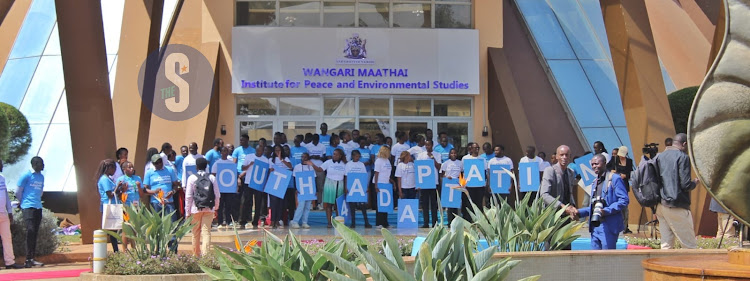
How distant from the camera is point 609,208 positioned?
1016 cm

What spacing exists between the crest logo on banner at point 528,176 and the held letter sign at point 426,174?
63.9 inches

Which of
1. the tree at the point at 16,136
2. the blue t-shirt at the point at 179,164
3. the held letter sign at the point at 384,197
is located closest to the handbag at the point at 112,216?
the blue t-shirt at the point at 179,164

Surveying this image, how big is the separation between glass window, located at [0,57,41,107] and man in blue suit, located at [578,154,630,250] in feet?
62.1

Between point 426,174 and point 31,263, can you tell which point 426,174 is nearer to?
point 426,174

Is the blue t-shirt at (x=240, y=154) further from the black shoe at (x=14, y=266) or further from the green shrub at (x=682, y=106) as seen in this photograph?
the green shrub at (x=682, y=106)

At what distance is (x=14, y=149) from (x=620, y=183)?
1673 cm

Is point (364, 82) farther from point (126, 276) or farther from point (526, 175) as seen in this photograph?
point (126, 276)

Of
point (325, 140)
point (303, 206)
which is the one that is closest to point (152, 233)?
point (303, 206)

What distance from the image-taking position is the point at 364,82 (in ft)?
80.7

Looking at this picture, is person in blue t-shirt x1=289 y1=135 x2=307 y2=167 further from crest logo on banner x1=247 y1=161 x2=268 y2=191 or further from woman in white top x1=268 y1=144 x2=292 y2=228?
crest logo on banner x1=247 y1=161 x2=268 y2=191

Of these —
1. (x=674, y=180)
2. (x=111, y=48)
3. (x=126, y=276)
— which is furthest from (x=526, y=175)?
(x=111, y=48)

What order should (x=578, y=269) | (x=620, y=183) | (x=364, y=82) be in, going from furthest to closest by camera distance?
1. (x=364, y=82)
2. (x=620, y=183)
3. (x=578, y=269)

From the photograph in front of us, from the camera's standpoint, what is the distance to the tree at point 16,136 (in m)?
22.1

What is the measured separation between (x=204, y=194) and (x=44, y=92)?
14112mm
